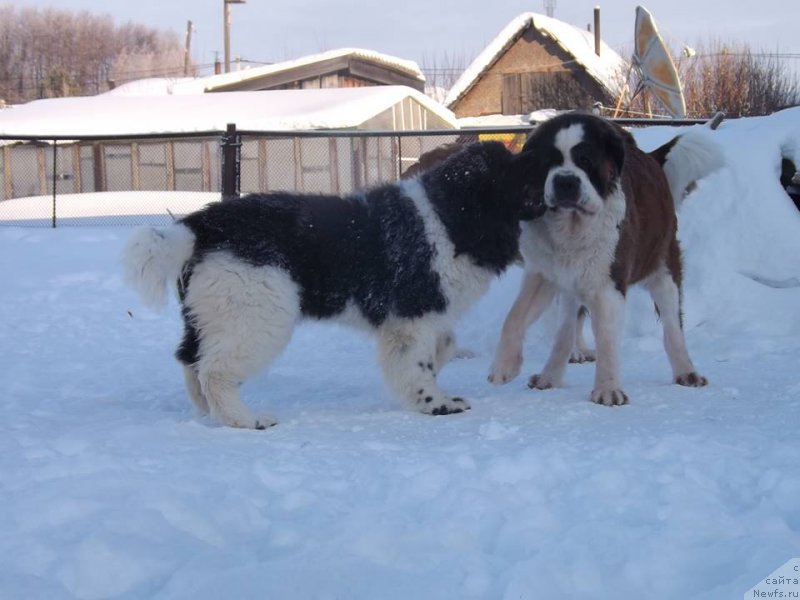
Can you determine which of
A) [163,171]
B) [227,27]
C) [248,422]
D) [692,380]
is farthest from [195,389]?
[227,27]

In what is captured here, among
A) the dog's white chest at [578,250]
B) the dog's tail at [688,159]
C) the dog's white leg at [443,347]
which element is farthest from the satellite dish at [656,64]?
the dog's white leg at [443,347]

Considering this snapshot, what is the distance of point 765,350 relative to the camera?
6.66 m

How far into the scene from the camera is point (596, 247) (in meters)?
5.23

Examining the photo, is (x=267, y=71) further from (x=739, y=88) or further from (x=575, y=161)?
(x=575, y=161)

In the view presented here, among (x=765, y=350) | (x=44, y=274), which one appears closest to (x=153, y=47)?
(x=44, y=274)

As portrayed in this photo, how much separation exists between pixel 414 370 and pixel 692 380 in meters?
1.83

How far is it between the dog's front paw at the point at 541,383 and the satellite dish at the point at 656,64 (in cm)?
1186

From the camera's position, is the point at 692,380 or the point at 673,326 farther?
the point at 673,326

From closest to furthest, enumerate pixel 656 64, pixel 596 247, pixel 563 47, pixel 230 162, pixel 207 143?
pixel 596 247
pixel 230 162
pixel 656 64
pixel 207 143
pixel 563 47

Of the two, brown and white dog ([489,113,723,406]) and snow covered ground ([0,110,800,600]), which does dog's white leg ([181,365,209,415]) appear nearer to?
snow covered ground ([0,110,800,600])

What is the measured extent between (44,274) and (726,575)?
934 cm

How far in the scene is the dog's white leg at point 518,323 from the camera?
18.1 feet

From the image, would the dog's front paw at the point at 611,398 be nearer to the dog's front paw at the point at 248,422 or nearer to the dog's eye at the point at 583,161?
the dog's eye at the point at 583,161

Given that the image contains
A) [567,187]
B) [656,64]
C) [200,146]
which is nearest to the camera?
[567,187]
